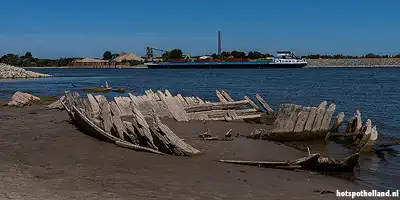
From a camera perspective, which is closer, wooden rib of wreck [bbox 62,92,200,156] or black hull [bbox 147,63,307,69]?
wooden rib of wreck [bbox 62,92,200,156]

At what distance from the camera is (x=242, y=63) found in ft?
545

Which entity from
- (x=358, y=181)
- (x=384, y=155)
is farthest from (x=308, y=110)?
(x=358, y=181)

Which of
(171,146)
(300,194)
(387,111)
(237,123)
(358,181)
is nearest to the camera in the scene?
(300,194)

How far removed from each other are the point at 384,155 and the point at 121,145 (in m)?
7.53

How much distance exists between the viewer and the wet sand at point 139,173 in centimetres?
812

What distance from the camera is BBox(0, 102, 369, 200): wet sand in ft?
26.7

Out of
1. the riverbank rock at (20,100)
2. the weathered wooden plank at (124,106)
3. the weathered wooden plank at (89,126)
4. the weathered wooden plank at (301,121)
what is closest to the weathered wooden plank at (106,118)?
the weathered wooden plank at (89,126)

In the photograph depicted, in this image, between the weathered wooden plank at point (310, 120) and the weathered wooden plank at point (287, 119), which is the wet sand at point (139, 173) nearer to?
the weathered wooden plank at point (287, 119)

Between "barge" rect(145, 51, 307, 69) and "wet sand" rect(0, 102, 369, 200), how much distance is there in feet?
494

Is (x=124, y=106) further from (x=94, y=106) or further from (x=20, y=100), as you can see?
(x=20, y=100)

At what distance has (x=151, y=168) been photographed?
10.1m

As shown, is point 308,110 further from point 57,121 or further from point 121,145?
point 57,121

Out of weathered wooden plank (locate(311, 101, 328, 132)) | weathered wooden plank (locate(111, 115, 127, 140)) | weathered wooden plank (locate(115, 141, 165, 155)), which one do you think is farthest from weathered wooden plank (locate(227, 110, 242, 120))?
weathered wooden plank (locate(115, 141, 165, 155))

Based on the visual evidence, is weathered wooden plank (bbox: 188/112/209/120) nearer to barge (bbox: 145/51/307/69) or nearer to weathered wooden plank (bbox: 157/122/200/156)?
weathered wooden plank (bbox: 157/122/200/156)
